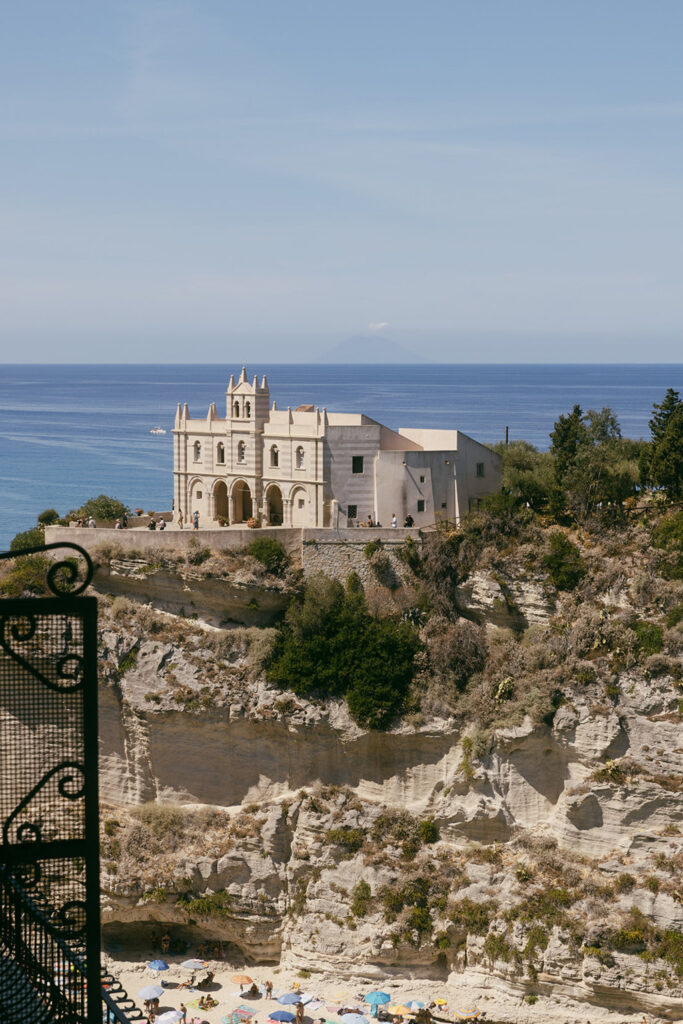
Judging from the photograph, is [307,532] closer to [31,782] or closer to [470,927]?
[470,927]

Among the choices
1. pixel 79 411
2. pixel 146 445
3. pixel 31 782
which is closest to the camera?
pixel 31 782

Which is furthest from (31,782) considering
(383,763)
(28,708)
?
(383,763)

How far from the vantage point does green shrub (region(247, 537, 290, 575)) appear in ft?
120

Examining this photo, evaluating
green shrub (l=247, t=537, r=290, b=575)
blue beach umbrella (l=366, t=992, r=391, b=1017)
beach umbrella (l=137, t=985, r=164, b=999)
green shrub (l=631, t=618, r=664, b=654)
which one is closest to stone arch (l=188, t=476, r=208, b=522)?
green shrub (l=247, t=537, r=290, b=575)

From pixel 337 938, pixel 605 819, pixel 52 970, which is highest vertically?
pixel 52 970

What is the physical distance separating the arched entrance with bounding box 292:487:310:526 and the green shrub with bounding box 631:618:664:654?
36.3 ft

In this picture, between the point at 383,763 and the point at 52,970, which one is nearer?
the point at 52,970

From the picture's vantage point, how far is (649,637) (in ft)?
109

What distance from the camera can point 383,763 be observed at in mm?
35062

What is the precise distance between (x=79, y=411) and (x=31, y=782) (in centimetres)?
14871

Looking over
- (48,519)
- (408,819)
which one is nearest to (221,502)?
(48,519)

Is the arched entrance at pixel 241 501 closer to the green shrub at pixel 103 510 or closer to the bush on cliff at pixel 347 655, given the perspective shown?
the green shrub at pixel 103 510

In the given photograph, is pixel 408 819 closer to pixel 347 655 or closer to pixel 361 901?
pixel 361 901

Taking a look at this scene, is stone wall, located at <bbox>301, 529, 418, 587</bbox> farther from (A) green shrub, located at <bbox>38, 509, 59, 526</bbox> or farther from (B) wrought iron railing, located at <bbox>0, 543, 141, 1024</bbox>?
(B) wrought iron railing, located at <bbox>0, 543, 141, 1024</bbox>
